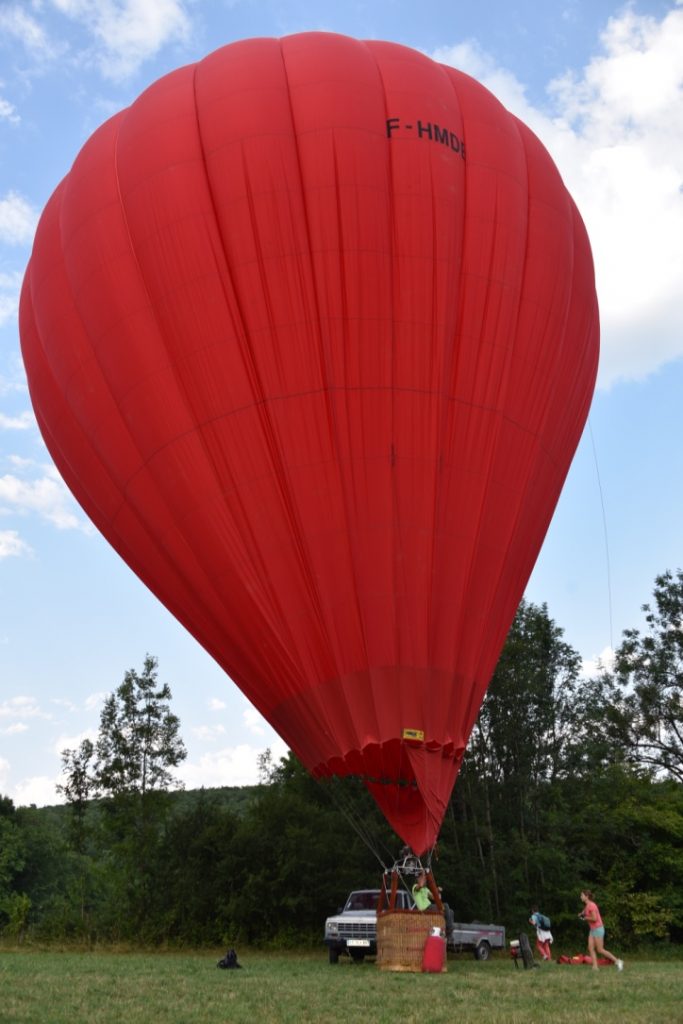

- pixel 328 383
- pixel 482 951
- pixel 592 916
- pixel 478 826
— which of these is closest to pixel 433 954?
pixel 592 916

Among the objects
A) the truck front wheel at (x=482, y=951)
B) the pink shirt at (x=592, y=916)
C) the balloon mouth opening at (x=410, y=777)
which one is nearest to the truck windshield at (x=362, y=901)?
the truck front wheel at (x=482, y=951)

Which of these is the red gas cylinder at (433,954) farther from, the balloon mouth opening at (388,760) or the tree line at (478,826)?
the tree line at (478,826)

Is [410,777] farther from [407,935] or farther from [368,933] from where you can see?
[368,933]

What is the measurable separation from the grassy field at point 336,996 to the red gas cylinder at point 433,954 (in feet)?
0.71

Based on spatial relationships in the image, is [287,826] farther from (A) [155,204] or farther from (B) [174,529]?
(A) [155,204]

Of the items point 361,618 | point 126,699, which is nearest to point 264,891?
point 126,699

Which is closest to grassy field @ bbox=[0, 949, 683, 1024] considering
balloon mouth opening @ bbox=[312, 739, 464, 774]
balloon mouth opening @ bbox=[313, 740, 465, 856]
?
balloon mouth opening @ bbox=[313, 740, 465, 856]

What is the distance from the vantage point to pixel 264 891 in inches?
1054

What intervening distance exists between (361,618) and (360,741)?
150 centimetres

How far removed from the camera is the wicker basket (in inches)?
499

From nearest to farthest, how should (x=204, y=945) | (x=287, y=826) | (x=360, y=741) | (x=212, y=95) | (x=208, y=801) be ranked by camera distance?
1. (x=360, y=741)
2. (x=212, y=95)
3. (x=204, y=945)
4. (x=287, y=826)
5. (x=208, y=801)

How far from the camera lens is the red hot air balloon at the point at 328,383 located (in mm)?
12805

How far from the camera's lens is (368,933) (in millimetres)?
16203

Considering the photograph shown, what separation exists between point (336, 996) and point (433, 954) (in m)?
3.53
